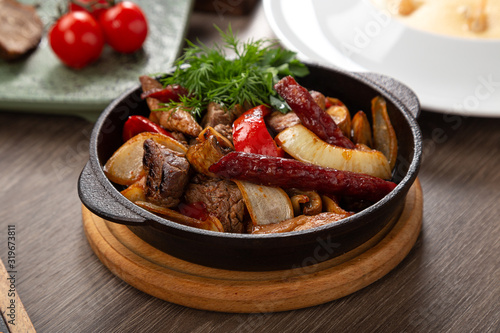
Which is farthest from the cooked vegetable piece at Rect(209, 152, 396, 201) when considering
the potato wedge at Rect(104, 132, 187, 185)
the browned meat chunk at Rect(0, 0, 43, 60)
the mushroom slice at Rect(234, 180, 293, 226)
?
the browned meat chunk at Rect(0, 0, 43, 60)

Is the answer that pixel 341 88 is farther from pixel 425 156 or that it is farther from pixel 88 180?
pixel 88 180

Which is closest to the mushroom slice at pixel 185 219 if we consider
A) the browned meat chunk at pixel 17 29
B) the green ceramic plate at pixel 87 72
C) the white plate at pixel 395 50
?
the green ceramic plate at pixel 87 72

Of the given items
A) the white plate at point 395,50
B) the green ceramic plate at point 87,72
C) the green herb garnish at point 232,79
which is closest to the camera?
the green herb garnish at point 232,79

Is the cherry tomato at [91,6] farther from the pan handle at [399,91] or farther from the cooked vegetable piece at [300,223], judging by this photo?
the cooked vegetable piece at [300,223]

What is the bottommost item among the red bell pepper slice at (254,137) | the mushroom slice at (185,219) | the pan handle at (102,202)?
the mushroom slice at (185,219)

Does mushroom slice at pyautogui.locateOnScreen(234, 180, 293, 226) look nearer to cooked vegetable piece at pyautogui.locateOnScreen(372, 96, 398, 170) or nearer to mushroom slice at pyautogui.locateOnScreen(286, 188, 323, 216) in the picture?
mushroom slice at pyautogui.locateOnScreen(286, 188, 323, 216)

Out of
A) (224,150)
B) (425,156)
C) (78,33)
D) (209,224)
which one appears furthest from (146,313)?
(78,33)
